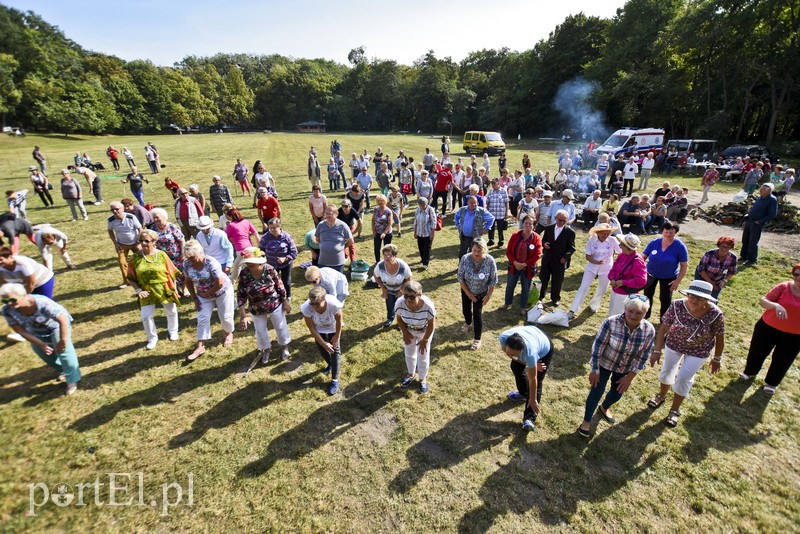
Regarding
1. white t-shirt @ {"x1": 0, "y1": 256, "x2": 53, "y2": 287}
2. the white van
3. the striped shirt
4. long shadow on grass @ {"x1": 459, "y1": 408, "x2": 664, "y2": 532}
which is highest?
the white van

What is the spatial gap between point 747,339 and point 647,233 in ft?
22.6

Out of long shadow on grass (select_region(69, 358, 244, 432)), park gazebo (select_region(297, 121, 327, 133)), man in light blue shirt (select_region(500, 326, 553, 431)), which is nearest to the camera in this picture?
man in light blue shirt (select_region(500, 326, 553, 431))

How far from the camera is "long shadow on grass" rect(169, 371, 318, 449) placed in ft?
15.3

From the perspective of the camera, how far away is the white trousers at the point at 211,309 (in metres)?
5.75

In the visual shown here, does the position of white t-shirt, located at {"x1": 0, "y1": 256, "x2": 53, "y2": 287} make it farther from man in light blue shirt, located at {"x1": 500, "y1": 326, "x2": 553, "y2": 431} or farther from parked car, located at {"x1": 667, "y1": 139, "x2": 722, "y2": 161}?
parked car, located at {"x1": 667, "y1": 139, "x2": 722, "y2": 161}

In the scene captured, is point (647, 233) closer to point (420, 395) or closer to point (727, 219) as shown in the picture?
point (727, 219)

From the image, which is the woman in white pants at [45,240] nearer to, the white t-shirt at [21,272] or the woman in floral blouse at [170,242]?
the white t-shirt at [21,272]

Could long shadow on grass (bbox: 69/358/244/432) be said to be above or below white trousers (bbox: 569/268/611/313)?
below

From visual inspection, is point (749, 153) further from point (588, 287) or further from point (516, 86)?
point (516, 86)

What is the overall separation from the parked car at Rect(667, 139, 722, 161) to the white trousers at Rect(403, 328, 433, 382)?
29.8 meters

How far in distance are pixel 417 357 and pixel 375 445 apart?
4.42 feet

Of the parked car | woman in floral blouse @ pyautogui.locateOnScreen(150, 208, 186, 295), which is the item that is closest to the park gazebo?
the parked car

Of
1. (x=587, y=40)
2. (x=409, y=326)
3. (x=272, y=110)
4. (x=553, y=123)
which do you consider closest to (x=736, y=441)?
(x=409, y=326)

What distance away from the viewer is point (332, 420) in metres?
4.90
